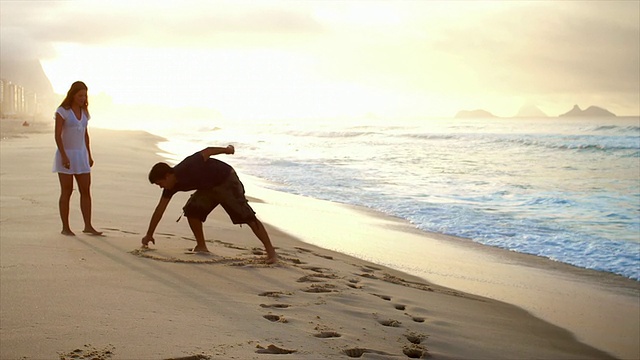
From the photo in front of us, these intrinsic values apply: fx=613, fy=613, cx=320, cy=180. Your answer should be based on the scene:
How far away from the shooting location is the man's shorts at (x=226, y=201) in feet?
20.1

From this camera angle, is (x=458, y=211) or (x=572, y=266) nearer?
(x=572, y=266)

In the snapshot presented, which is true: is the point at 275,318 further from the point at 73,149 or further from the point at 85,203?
the point at 73,149

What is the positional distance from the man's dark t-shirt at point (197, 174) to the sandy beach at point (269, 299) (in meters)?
0.69

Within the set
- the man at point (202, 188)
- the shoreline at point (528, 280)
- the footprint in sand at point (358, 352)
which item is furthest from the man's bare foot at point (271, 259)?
the footprint in sand at point (358, 352)

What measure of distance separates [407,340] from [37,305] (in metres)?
2.54

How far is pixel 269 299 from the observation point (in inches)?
192

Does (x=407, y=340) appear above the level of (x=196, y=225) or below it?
below

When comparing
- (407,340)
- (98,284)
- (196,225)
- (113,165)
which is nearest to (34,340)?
(98,284)

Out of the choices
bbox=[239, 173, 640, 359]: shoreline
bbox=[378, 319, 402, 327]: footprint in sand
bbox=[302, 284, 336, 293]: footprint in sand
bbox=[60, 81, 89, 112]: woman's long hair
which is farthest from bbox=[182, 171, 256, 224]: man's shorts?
bbox=[239, 173, 640, 359]: shoreline

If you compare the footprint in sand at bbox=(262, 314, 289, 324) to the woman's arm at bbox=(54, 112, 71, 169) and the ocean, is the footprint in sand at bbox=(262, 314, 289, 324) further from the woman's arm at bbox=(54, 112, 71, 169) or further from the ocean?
the ocean

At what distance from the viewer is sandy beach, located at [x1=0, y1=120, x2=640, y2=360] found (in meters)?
3.74

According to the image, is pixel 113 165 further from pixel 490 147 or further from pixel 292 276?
pixel 490 147

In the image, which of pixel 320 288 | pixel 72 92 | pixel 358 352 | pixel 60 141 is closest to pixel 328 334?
pixel 358 352

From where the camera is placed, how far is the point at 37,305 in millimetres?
4102
